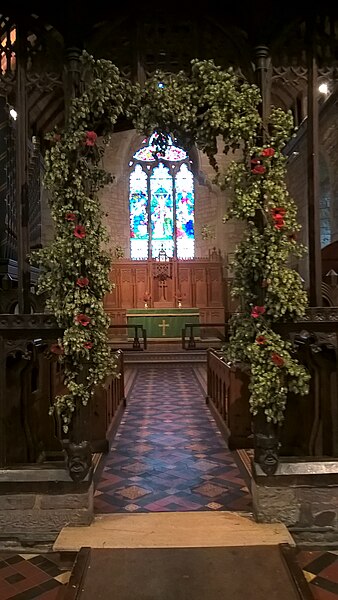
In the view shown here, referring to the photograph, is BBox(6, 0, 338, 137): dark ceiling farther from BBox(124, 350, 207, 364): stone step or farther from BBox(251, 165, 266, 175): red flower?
BBox(124, 350, 207, 364): stone step

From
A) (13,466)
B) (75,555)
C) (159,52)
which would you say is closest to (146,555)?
(75,555)

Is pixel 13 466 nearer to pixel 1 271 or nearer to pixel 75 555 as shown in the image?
pixel 75 555

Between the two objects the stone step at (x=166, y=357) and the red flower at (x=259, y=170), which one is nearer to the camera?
the red flower at (x=259, y=170)

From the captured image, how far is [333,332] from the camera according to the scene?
117 inches

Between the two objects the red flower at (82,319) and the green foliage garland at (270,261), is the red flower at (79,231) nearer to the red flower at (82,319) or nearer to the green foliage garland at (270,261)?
the red flower at (82,319)

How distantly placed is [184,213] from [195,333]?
14.5 feet

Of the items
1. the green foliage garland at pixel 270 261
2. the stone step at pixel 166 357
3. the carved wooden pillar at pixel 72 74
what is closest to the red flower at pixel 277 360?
the green foliage garland at pixel 270 261

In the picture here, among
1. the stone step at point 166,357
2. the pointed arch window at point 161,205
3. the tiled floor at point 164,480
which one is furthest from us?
the pointed arch window at point 161,205

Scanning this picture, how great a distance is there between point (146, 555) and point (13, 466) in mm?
Answer: 993

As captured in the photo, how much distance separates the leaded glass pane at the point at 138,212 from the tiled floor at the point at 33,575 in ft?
41.6

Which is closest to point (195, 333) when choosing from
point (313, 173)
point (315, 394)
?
point (315, 394)

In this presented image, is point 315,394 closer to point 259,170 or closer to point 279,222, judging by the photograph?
point 279,222

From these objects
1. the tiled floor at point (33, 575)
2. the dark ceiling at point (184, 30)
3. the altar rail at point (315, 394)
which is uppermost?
the dark ceiling at point (184, 30)

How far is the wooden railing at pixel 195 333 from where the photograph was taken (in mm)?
10925
